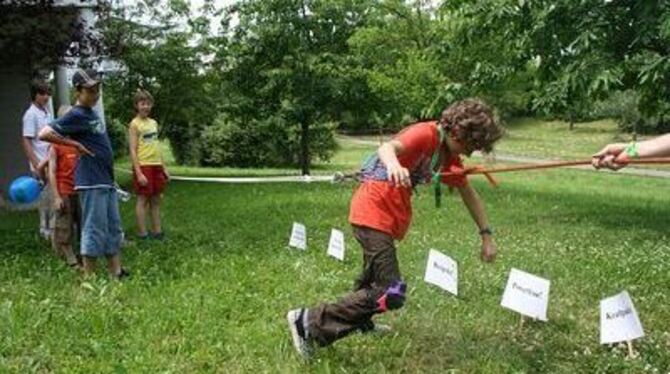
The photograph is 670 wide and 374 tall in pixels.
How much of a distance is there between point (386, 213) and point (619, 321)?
1486mm

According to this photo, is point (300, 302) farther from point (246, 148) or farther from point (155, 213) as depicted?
point (246, 148)

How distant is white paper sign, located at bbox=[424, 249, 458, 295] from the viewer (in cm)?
635

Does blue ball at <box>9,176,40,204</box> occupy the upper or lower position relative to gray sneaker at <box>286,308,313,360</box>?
upper

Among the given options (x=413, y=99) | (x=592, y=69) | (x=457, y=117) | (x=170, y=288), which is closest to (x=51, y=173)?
(x=170, y=288)

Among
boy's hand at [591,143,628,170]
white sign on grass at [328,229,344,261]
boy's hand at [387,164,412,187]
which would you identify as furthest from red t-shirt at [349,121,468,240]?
white sign on grass at [328,229,344,261]

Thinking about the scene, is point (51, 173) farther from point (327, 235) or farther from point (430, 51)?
point (430, 51)

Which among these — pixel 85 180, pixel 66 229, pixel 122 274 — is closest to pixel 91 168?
pixel 85 180

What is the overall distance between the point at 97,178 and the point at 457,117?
338 centimetres

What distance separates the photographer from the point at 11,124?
14602mm

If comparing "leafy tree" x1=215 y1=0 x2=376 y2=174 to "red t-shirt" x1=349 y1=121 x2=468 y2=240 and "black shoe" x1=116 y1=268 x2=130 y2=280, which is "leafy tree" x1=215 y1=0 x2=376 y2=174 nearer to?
"black shoe" x1=116 y1=268 x2=130 y2=280

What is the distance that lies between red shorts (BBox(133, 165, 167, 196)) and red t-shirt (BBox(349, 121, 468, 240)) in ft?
16.1

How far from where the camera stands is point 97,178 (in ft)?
22.8

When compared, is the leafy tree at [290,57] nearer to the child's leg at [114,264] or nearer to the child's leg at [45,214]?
the child's leg at [45,214]

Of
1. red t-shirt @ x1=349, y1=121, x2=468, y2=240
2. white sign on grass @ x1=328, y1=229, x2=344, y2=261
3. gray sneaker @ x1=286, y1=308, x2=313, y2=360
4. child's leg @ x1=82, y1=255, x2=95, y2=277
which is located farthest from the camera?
white sign on grass @ x1=328, y1=229, x2=344, y2=261
